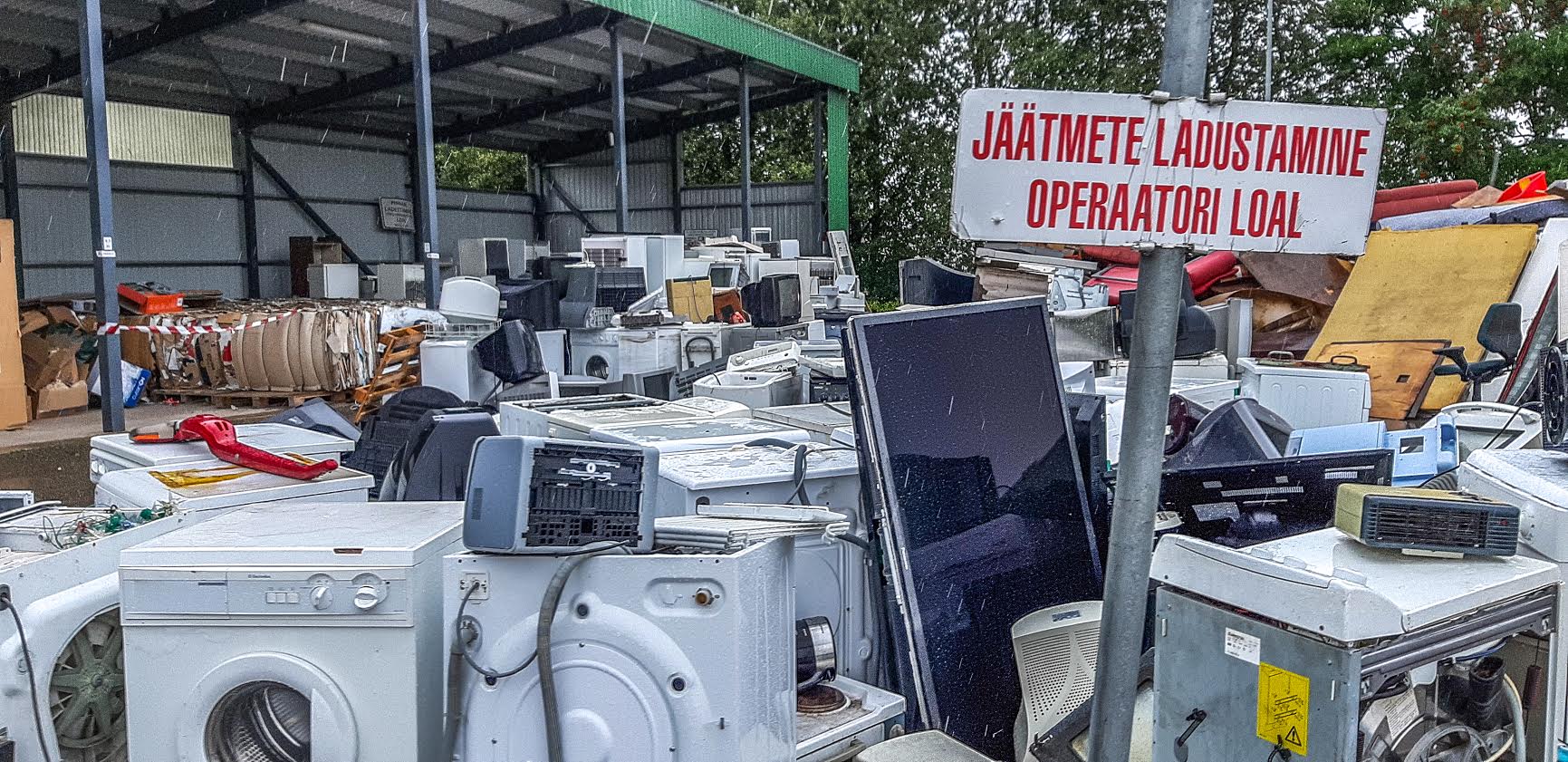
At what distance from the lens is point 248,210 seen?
17.0m

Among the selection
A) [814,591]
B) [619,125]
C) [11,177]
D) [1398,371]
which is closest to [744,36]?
[619,125]

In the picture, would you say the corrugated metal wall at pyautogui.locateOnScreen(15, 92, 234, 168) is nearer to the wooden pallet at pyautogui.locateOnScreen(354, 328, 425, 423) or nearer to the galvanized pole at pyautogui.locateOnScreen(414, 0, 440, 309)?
the galvanized pole at pyautogui.locateOnScreen(414, 0, 440, 309)

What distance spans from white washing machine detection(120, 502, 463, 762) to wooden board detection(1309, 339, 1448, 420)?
17.7 ft

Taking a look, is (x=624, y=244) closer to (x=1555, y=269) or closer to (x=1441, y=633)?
(x=1555, y=269)

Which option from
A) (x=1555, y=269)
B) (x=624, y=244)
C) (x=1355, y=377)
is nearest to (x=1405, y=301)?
(x=1555, y=269)

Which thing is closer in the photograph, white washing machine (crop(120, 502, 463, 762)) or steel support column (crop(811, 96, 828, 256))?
white washing machine (crop(120, 502, 463, 762))

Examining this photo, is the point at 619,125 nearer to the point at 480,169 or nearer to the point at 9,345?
the point at 9,345

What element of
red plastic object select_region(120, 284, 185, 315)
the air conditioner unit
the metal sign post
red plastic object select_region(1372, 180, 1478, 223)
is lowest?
the air conditioner unit

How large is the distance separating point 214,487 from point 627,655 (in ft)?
5.09

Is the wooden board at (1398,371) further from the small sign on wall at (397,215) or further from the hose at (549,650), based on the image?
the small sign on wall at (397,215)

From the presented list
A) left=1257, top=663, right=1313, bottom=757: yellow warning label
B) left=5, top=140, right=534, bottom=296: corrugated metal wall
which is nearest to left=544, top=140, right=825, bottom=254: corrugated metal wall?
left=5, top=140, right=534, bottom=296: corrugated metal wall

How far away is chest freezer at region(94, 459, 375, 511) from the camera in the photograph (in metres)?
2.79

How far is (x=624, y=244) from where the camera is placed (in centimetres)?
1096

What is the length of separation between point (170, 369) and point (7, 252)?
2.46 metres
